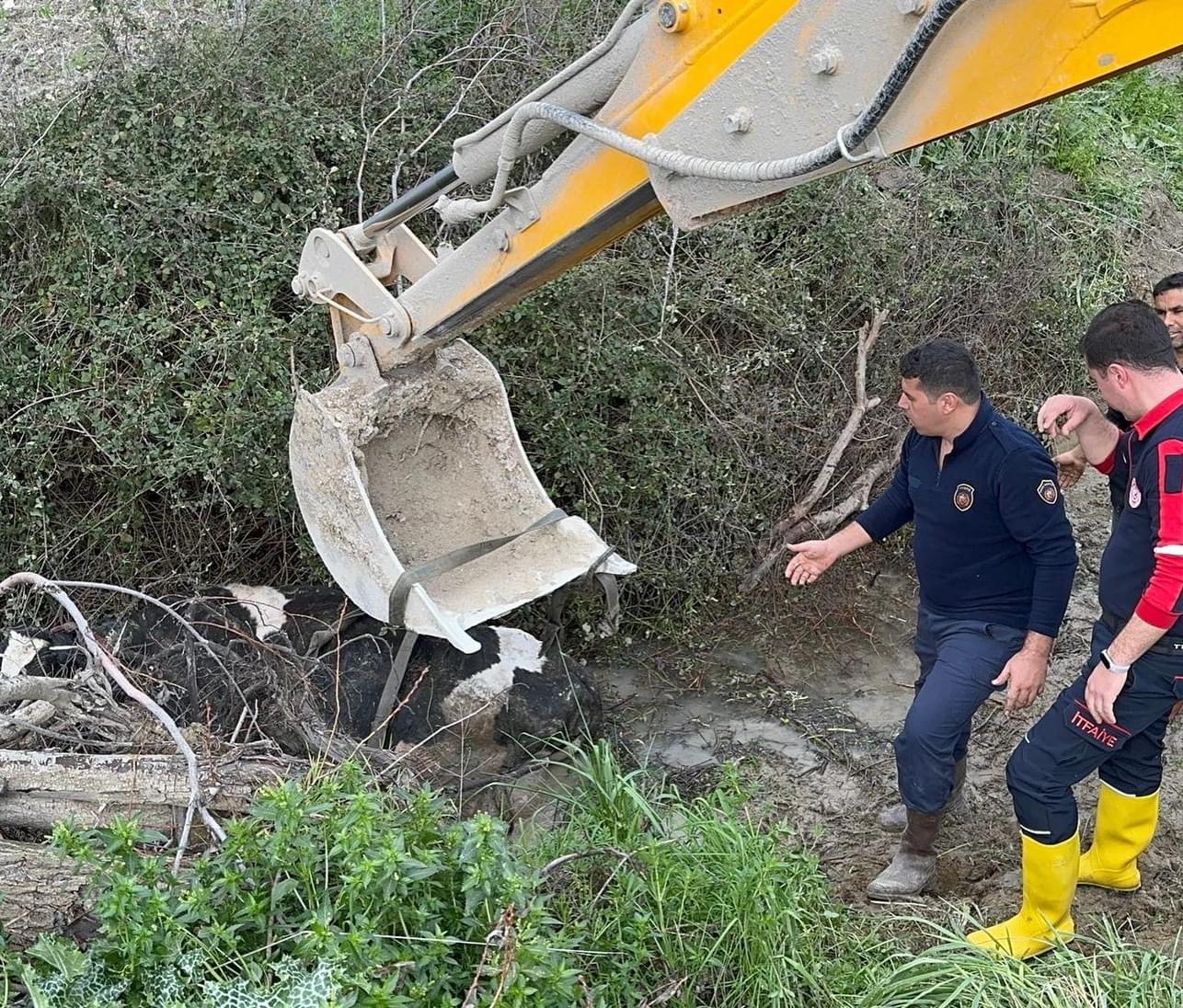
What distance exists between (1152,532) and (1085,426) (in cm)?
55

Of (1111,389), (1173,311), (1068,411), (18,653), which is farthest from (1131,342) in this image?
(18,653)

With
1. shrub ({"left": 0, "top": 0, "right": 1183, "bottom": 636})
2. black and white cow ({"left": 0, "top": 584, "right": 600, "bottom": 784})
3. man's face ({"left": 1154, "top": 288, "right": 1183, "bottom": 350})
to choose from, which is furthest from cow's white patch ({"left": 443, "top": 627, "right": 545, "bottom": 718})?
man's face ({"left": 1154, "top": 288, "right": 1183, "bottom": 350})

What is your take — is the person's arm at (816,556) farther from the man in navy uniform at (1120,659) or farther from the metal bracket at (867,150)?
the metal bracket at (867,150)

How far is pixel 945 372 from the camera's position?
3.73m

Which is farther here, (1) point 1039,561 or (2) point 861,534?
(2) point 861,534

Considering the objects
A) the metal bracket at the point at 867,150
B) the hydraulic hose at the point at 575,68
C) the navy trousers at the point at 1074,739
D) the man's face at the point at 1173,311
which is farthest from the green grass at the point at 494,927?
the man's face at the point at 1173,311

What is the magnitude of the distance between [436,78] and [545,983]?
16.2 feet

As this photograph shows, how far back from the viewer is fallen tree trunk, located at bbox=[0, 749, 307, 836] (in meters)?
3.45

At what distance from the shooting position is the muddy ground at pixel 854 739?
4.05 meters

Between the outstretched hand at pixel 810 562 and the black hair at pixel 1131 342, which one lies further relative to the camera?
the outstretched hand at pixel 810 562

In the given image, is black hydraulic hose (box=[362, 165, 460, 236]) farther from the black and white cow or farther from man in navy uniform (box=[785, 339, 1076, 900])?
man in navy uniform (box=[785, 339, 1076, 900])

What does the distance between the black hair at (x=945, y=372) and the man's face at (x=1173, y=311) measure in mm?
955

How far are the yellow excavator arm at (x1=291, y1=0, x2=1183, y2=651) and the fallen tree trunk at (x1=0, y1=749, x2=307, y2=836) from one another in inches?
29.4

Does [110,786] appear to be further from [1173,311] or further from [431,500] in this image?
[1173,311]
